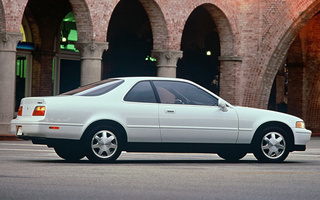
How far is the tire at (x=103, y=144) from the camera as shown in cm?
1089

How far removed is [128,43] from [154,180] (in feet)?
82.9

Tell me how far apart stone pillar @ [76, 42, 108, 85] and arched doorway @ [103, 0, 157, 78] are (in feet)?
28.9

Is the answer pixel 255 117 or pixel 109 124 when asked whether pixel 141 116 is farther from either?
pixel 255 117

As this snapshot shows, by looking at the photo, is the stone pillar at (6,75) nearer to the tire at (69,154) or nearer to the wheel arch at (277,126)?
the tire at (69,154)

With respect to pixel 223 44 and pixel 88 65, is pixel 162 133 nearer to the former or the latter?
pixel 88 65

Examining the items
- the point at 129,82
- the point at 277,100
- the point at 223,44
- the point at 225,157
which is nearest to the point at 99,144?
the point at 129,82

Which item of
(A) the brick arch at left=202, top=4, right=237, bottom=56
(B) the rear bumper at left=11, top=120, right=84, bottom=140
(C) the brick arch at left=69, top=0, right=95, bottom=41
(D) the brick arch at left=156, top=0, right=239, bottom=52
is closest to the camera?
(B) the rear bumper at left=11, top=120, right=84, bottom=140

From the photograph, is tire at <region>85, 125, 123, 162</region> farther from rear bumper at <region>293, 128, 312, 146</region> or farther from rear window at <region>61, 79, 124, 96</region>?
rear bumper at <region>293, 128, 312, 146</region>

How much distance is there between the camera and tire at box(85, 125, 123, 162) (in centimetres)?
1089

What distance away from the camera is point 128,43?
3350 cm

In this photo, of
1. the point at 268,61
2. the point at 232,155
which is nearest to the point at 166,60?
the point at 268,61

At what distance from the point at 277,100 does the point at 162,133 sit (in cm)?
3436

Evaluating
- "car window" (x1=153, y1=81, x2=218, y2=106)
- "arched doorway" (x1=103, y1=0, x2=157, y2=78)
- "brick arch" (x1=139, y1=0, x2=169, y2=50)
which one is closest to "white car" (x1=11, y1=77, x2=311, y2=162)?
"car window" (x1=153, y1=81, x2=218, y2=106)

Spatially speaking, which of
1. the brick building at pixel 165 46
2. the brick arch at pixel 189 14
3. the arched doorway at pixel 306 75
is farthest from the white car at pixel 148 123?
the arched doorway at pixel 306 75
